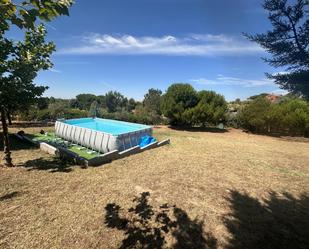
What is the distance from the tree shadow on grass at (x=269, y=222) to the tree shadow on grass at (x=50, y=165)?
6947mm

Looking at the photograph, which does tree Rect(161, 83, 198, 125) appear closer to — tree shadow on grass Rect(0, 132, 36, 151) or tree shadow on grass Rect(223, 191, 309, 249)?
tree shadow on grass Rect(0, 132, 36, 151)

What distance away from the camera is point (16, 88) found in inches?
360

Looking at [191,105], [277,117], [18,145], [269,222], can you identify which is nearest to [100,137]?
[18,145]

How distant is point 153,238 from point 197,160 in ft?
23.5

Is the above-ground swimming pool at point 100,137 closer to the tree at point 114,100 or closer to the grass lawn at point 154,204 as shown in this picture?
the grass lawn at point 154,204

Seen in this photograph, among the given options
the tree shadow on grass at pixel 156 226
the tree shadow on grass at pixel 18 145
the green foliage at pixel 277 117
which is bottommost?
the tree shadow on grass at pixel 156 226

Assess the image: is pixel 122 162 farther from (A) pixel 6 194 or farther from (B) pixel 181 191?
(A) pixel 6 194

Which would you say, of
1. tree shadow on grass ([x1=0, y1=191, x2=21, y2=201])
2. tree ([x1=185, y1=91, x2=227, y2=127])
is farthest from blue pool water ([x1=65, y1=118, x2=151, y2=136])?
tree shadow on grass ([x1=0, y1=191, x2=21, y2=201])

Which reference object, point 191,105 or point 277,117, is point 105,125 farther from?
point 277,117

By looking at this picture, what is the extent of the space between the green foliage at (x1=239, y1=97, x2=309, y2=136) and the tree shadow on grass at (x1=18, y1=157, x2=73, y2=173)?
18483 millimetres

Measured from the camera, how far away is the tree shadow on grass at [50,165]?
10.1 m

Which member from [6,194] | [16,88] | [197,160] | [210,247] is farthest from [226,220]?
[16,88]

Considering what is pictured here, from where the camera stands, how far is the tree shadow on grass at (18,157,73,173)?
10.1m

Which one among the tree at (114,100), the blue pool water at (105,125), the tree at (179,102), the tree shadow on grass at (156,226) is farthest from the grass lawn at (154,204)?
the tree at (114,100)
